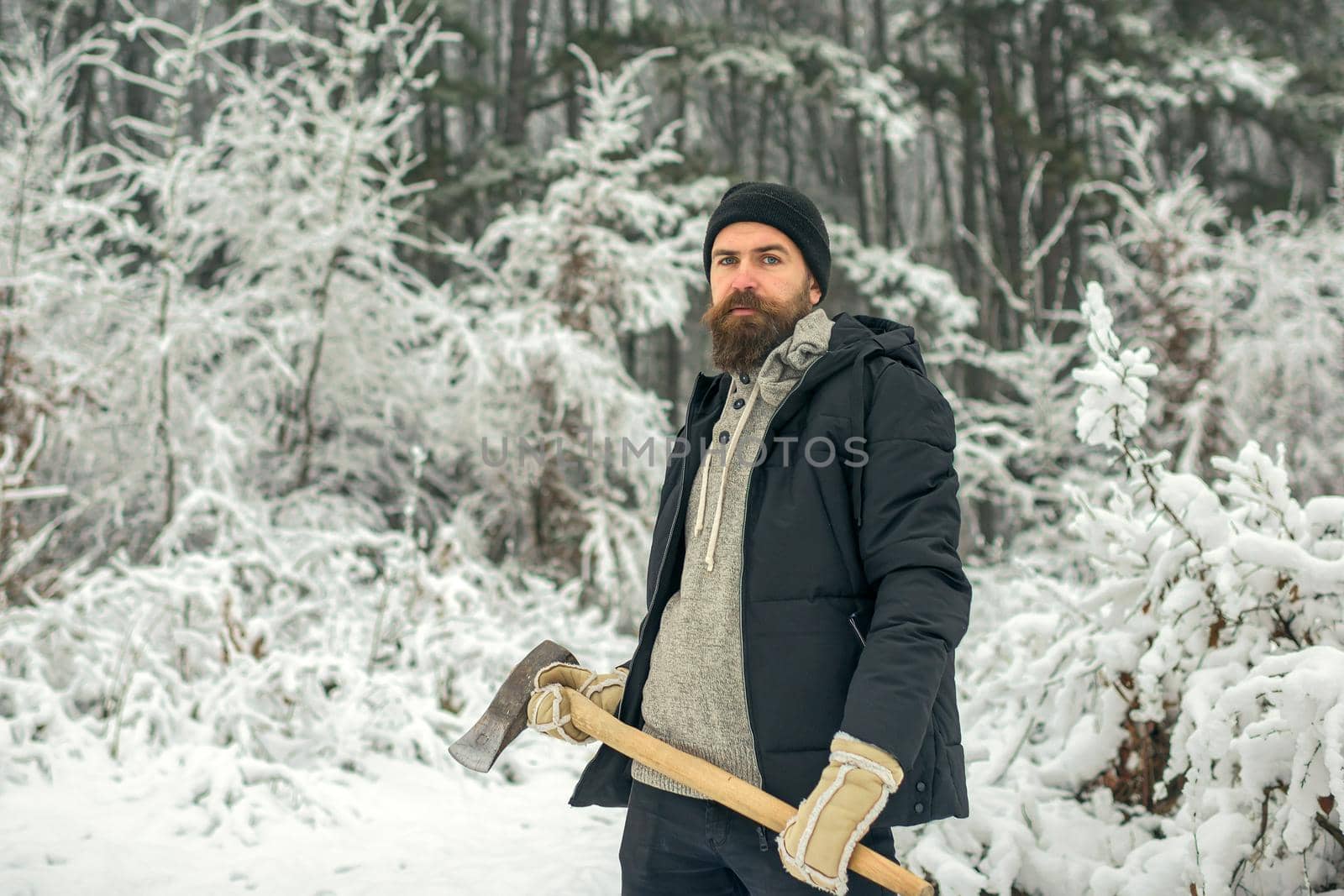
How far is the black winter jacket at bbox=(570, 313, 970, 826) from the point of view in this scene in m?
1.35

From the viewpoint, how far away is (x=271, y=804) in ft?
11.3

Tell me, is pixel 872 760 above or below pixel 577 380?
below

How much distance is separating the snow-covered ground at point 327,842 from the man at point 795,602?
61.2 inches

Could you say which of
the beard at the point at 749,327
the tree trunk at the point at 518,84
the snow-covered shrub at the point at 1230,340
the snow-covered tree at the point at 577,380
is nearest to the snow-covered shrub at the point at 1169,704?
the beard at the point at 749,327

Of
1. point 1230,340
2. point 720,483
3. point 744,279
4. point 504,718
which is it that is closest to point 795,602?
point 720,483

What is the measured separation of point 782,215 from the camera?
173cm

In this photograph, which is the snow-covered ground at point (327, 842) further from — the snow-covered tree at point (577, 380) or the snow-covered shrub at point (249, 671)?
the snow-covered tree at point (577, 380)

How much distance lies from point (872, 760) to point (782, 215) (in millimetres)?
1035

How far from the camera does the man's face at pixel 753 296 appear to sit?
170 centimetres

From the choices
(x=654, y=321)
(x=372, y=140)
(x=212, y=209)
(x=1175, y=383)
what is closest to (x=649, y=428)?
(x=654, y=321)

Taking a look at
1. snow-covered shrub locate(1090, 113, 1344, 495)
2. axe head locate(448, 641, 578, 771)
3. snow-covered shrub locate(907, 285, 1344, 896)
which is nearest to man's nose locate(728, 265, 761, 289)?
axe head locate(448, 641, 578, 771)

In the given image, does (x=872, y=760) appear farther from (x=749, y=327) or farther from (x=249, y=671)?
(x=249, y=671)

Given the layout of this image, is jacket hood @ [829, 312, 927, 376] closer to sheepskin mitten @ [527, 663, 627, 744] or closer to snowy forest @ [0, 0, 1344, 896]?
sheepskin mitten @ [527, 663, 627, 744]

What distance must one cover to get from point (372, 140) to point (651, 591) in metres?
6.37
